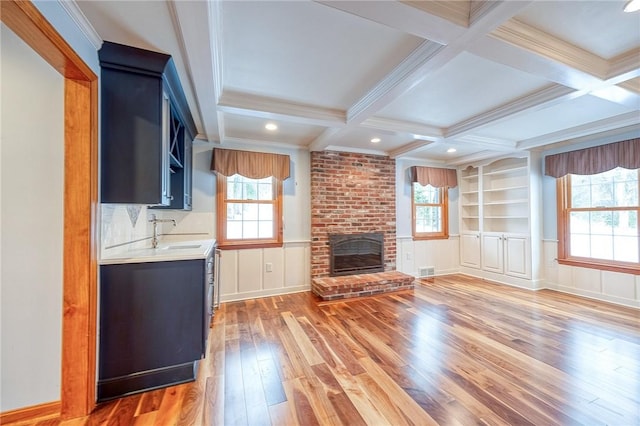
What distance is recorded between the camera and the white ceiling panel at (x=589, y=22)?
1.48 meters

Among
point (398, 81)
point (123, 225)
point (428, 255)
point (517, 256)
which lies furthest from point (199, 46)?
point (517, 256)

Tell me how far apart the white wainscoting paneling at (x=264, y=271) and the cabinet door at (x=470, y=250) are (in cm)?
344

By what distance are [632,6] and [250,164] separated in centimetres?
373

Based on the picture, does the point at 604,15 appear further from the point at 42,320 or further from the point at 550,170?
the point at 42,320

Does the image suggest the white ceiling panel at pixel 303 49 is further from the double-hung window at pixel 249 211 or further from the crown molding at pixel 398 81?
the double-hung window at pixel 249 211

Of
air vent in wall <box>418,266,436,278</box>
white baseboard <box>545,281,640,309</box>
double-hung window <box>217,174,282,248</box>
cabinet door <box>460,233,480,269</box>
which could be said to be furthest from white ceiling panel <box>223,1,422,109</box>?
white baseboard <box>545,281,640,309</box>

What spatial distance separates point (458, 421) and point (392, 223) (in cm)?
354

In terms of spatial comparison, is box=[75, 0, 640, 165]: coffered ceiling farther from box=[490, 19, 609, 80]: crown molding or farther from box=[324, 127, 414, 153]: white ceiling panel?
box=[324, 127, 414, 153]: white ceiling panel

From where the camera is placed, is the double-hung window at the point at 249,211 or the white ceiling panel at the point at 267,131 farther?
the double-hung window at the point at 249,211

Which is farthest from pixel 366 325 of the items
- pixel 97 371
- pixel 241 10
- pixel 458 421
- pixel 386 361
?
pixel 241 10

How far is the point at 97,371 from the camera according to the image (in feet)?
5.55

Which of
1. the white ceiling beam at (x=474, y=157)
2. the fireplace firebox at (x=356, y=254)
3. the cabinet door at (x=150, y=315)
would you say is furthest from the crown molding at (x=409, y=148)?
the cabinet door at (x=150, y=315)

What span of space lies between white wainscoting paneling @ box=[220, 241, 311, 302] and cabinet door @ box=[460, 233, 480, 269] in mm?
3439

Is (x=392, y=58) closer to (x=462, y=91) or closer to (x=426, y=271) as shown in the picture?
(x=462, y=91)
